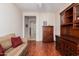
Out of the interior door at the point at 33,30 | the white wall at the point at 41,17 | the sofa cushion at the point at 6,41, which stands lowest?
the sofa cushion at the point at 6,41

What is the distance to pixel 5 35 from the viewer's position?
7.86 feet

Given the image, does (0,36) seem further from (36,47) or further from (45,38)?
Answer: (45,38)

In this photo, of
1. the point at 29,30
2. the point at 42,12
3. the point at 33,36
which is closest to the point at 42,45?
the point at 33,36

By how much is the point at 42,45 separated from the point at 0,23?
1.10 metres

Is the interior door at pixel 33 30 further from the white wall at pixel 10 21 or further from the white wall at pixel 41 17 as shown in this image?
the white wall at pixel 10 21

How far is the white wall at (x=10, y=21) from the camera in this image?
244 centimetres

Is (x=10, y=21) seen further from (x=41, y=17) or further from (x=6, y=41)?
(x=41, y=17)

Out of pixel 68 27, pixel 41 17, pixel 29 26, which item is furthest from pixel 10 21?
pixel 68 27

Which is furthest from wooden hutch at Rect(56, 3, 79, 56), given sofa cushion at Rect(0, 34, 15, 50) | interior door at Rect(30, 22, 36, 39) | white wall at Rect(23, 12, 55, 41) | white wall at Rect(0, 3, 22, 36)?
sofa cushion at Rect(0, 34, 15, 50)

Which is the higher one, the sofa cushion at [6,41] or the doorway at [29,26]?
the doorway at [29,26]

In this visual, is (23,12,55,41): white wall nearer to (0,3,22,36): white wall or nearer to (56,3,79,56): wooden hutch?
(0,3,22,36): white wall

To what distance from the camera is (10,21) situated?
252 cm

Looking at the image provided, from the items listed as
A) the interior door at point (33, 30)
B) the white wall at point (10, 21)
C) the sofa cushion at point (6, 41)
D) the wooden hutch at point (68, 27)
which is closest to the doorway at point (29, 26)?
the interior door at point (33, 30)

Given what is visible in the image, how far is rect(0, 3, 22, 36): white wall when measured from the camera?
2.44 metres
